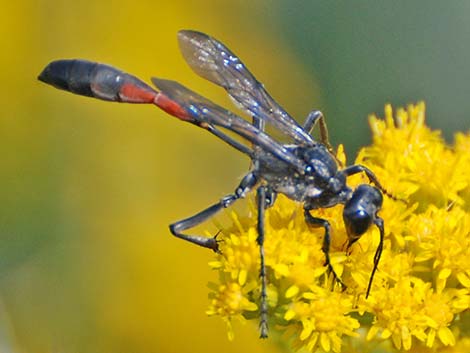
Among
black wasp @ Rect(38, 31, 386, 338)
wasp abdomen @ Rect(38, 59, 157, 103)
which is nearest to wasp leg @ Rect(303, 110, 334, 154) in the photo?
black wasp @ Rect(38, 31, 386, 338)

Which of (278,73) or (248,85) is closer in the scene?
(248,85)

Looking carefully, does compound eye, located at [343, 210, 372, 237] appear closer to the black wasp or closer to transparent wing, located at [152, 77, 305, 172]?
the black wasp

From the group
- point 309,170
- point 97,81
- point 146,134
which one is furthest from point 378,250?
point 146,134

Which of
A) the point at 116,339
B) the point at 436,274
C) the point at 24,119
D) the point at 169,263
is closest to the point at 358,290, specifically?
the point at 436,274

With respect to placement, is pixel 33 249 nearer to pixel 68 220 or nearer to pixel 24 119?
pixel 68 220

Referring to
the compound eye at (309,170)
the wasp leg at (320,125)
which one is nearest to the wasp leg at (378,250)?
the compound eye at (309,170)

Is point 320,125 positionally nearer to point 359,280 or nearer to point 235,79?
point 235,79

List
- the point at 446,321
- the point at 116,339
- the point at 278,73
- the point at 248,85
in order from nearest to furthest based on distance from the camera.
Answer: the point at 446,321
the point at 248,85
the point at 116,339
the point at 278,73
